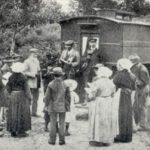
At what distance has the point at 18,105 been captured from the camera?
9227 millimetres

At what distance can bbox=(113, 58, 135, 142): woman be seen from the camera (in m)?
8.80

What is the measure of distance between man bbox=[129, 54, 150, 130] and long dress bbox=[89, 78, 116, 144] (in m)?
1.81

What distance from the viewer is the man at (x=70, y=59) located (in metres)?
12.7

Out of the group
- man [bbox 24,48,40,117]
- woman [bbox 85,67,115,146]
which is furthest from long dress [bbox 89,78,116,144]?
man [bbox 24,48,40,117]

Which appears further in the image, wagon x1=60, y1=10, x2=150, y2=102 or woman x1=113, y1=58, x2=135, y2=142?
wagon x1=60, y1=10, x2=150, y2=102

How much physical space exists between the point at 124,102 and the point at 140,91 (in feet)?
4.84

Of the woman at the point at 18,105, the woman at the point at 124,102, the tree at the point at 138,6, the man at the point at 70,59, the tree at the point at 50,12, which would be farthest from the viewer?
the tree at the point at 138,6

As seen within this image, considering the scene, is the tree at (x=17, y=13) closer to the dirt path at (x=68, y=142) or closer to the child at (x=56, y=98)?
the dirt path at (x=68, y=142)

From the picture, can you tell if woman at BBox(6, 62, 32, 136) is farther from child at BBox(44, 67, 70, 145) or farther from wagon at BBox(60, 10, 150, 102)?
wagon at BBox(60, 10, 150, 102)

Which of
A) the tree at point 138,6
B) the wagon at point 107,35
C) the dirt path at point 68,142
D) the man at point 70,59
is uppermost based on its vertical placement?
the tree at point 138,6

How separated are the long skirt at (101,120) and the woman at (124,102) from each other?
0.43 m

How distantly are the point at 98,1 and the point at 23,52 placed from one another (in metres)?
18.3

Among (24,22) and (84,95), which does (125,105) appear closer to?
(84,95)

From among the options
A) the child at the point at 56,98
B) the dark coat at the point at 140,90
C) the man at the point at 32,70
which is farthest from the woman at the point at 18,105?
the dark coat at the point at 140,90
